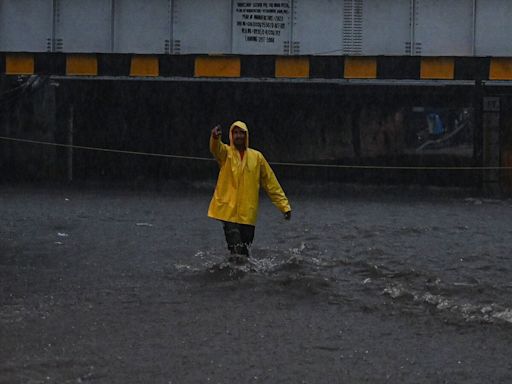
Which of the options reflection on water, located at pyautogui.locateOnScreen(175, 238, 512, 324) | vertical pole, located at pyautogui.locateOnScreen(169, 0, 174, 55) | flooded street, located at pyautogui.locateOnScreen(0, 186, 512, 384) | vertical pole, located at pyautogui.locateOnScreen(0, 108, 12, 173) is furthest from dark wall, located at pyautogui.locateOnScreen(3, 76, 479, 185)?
reflection on water, located at pyautogui.locateOnScreen(175, 238, 512, 324)

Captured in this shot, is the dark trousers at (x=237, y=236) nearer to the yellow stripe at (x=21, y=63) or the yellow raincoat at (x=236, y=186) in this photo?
the yellow raincoat at (x=236, y=186)

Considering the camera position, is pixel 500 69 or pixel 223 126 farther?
pixel 223 126

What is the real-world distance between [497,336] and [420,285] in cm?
251

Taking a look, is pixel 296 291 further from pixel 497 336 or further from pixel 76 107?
pixel 76 107

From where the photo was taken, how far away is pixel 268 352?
718cm

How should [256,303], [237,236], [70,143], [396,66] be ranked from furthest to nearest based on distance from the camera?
[70,143]
[396,66]
[237,236]
[256,303]

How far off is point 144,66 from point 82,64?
1.35m

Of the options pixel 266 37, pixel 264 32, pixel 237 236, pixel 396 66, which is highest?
pixel 264 32

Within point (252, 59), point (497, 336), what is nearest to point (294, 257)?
point (497, 336)

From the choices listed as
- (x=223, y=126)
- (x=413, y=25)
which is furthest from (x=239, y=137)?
(x=223, y=126)

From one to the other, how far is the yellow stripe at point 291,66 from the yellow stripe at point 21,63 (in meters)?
5.39

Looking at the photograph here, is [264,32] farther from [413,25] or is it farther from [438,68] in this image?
[438,68]

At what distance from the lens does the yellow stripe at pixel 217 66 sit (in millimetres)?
22703

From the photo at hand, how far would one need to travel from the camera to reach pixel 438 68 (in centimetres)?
2264
